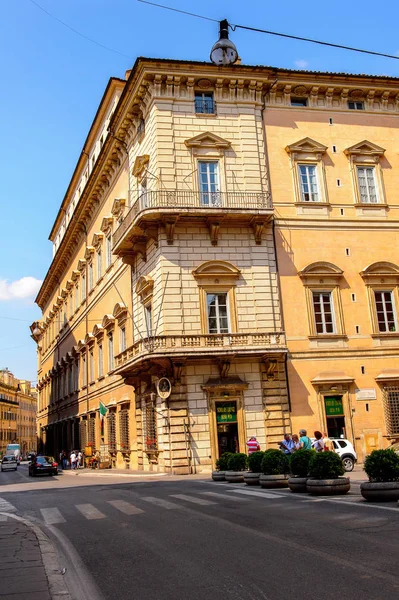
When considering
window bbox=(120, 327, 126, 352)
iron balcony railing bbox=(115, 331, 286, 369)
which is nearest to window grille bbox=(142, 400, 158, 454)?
iron balcony railing bbox=(115, 331, 286, 369)

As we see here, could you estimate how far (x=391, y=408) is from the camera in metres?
28.3

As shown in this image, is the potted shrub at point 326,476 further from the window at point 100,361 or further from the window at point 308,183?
the window at point 100,361

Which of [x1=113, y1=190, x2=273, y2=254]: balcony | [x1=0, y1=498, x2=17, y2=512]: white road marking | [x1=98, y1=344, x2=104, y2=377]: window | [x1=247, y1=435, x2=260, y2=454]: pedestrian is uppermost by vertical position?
[x1=113, y1=190, x2=273, y2=254]: balcony

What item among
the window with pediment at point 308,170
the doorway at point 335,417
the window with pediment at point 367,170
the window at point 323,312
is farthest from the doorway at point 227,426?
the window with pediment at point 367,170

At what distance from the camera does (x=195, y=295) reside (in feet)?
89.0

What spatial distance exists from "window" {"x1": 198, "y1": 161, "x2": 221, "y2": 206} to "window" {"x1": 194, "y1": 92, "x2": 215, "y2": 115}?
8.50 ft

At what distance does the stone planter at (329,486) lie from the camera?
14055 millimetres

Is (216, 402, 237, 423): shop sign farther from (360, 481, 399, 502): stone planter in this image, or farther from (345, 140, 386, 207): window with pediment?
(360, 481, 399, 502): stone planter

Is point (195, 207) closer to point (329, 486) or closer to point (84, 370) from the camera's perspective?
point (329, 486)

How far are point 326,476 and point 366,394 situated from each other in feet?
47.7

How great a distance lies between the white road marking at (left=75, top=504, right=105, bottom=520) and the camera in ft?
42.1

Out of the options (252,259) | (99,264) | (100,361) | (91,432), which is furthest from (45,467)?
(252,259)

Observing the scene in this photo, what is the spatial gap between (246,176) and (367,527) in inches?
845

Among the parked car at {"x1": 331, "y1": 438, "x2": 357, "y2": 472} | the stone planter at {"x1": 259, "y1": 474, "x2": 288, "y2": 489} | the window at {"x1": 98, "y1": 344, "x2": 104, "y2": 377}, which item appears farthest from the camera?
the window at {"x1": 98, "y1": 344, "x2": 104, "y2": 377}
